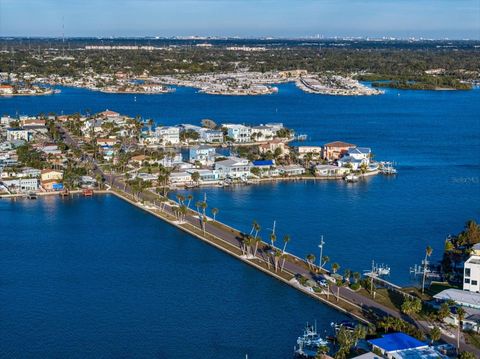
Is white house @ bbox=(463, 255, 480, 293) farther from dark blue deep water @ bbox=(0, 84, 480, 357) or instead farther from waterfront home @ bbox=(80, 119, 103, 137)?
waterfront home @ bbox=(80, 119, 103, 137)

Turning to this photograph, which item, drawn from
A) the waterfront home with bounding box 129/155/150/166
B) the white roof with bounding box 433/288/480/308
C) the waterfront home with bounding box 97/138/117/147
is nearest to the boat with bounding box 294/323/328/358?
the white roof with bounding box 433/288/480/308

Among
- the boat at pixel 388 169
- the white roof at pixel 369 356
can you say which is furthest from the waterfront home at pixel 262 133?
the white roof at pixel 369 356

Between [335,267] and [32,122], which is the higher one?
[32,122]

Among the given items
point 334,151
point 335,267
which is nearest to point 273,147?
point 334,151

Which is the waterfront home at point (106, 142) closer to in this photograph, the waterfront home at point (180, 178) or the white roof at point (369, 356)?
the waterfront home at point (180, 178)

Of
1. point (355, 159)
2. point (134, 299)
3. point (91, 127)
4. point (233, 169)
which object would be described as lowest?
point (134, 299)

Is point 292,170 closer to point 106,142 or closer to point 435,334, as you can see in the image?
point 106,142
